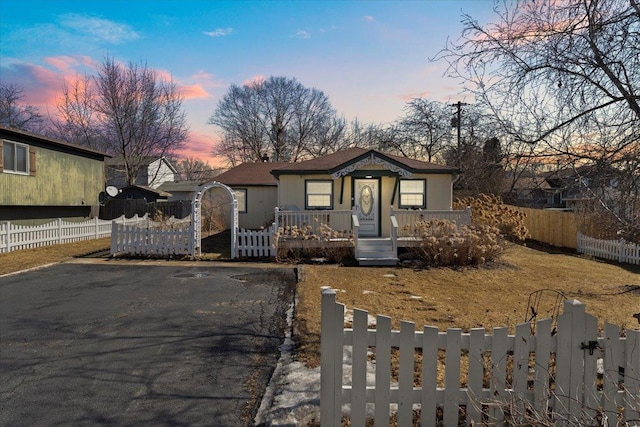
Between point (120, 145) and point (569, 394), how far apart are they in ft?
107

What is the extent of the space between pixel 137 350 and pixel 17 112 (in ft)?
135

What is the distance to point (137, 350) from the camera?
442cm

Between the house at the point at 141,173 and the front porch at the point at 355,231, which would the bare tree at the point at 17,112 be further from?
the front porch at the point at 355,231

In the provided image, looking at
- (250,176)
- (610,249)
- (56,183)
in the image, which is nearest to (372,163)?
(610,249)

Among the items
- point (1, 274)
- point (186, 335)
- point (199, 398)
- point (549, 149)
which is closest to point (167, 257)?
point (1, 274)

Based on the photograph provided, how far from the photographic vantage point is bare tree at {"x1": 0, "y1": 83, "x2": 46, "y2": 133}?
111ft

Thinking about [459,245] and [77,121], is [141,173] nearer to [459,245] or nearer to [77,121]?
[77,121]

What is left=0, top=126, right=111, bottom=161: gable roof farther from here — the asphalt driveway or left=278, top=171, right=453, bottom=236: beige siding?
left=278, top=171, right=453, bottom=236: beige siding

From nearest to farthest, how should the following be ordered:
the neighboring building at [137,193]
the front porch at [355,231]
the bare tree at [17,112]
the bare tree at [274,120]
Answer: the front porch at [355,231]
the neighboring building at [137,193]
the bare tree at [17,112]
the bare tree at [274,120]

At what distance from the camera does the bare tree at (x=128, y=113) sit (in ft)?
92.3

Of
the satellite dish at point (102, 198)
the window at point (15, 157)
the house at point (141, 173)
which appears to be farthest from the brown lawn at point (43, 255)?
the house at point (141, 173)

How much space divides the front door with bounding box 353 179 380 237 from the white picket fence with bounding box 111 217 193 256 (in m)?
6.24

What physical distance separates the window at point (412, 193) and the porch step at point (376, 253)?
3310mm

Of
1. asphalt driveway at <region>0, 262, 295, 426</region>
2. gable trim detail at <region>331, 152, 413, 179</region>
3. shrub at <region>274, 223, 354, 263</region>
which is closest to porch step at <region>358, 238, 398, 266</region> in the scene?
shrub at <region>274, 223, 354, 263</region>
